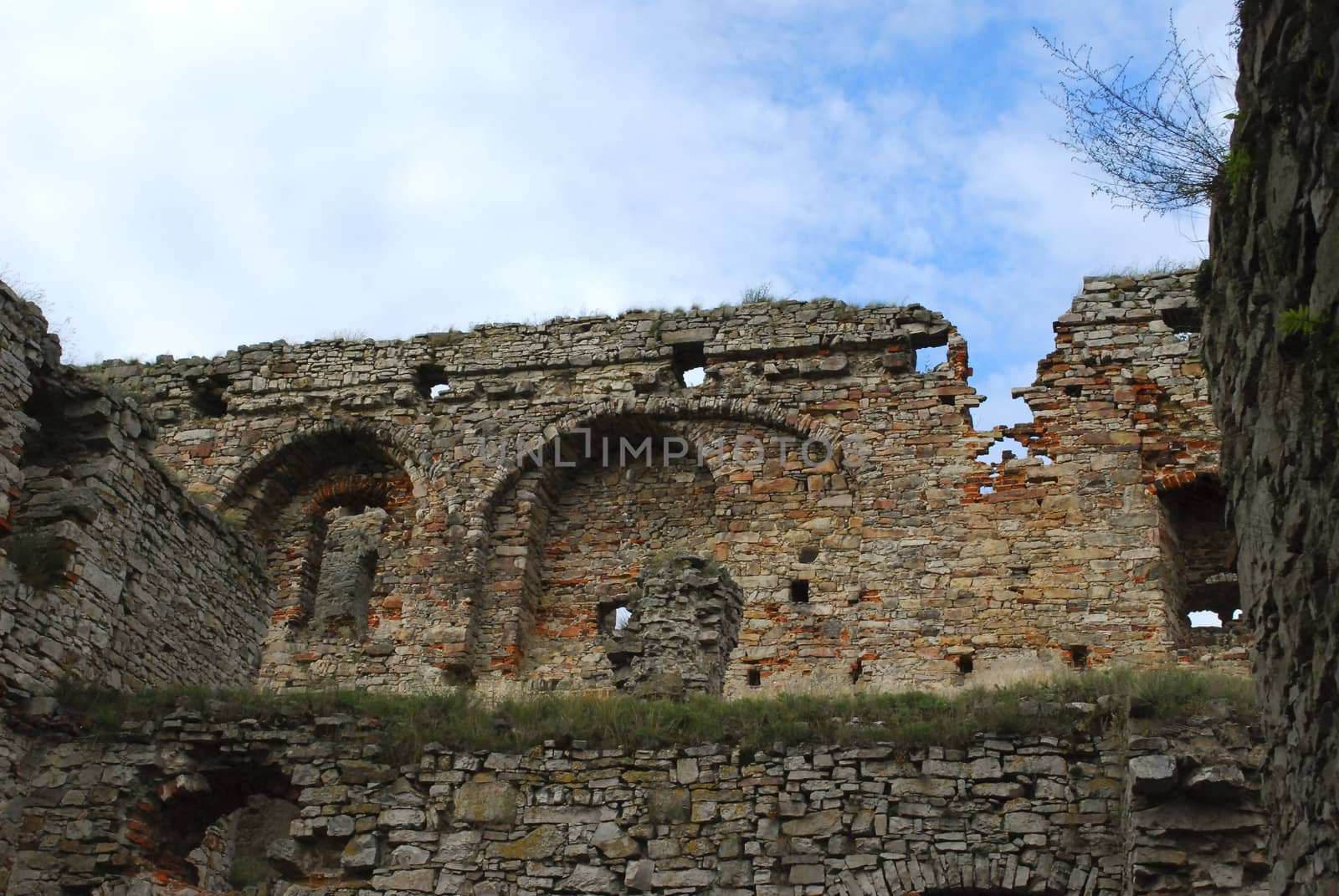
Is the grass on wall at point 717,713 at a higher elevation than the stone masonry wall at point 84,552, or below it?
below

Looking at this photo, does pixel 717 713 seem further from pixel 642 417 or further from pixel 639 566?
pixel 642 417

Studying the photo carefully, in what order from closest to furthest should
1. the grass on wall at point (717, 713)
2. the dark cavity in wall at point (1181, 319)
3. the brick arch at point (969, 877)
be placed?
1. the brick arch at point (969, 877)
2. the grass on wall at point (717, 713)
3. the dark cavity in wall at point (1181, 319)

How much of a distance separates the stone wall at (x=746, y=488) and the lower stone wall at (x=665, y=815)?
5795mm

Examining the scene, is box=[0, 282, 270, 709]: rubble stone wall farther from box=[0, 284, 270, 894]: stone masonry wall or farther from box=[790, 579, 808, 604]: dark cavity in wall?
box=[790, 579, 808, 604]: dark cavity in wall

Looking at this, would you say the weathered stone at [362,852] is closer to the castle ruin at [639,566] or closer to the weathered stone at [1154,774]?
the castle ruin at [639,566]

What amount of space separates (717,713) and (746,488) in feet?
23.7

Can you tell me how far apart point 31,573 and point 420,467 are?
736cm

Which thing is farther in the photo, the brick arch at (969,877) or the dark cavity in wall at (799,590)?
the dark cavity in wall at (799,590)

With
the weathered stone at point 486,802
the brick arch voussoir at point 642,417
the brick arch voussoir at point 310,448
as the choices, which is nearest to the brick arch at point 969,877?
the weathered stone at point 486,802

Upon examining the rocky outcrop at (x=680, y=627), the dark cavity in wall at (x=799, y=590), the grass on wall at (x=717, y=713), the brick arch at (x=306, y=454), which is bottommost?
the grass on wall at (x=717, y=713)

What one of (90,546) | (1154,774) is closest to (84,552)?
(90,546)

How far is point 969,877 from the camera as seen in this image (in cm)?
916

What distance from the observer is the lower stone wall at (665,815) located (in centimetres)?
887

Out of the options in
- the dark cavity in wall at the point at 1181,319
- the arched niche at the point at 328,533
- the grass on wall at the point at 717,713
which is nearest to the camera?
the grass on wall at the point at 717,713
